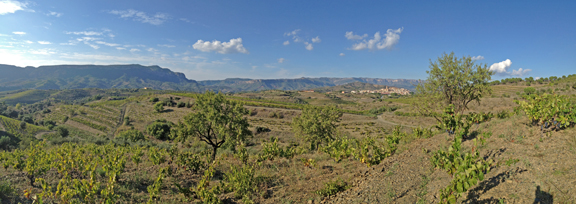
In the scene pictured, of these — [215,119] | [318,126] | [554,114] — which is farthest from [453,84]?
[215,119]

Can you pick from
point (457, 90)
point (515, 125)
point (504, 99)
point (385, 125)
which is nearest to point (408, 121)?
point (385, 125)

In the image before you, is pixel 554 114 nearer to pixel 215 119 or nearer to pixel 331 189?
pixel 331 189

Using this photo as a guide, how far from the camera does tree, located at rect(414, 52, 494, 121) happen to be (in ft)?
57.5

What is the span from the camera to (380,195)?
774 centimetres

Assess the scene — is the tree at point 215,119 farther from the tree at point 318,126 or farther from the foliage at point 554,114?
the foliage at point 554,114

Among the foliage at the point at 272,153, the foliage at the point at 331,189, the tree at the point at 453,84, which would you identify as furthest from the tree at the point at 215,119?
the tree at the point at 453,84

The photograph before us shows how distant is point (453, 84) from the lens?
58.6 feet

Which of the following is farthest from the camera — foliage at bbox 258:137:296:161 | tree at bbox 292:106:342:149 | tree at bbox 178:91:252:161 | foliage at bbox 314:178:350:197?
tree at bbox 292:106:342:149

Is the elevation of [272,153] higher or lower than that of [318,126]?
higher

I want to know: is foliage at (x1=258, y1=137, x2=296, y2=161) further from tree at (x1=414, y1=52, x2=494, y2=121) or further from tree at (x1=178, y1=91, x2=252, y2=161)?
tree at (x1=414, y1=52, x2=494, y2=121)

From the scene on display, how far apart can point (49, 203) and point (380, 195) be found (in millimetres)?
12539

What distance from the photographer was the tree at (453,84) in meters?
17.5

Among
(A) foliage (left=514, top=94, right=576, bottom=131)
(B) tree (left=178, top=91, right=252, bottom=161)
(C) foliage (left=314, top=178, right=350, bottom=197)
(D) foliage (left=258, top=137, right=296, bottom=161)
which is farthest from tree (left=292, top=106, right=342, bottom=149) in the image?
(A) foliage (left=514, top=94, right=576, bottom=131)

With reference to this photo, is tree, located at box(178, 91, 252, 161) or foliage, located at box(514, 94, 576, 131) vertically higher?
foliage, located at box(514, 94, 576, 131)
